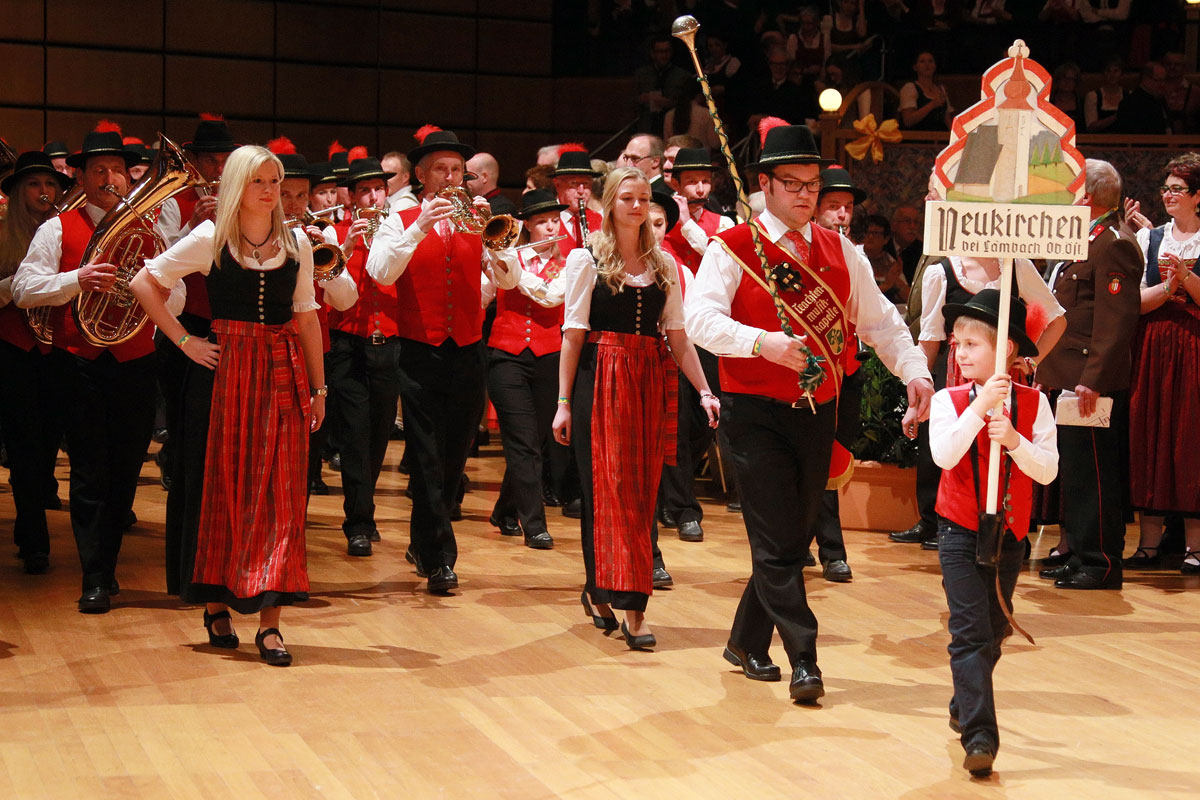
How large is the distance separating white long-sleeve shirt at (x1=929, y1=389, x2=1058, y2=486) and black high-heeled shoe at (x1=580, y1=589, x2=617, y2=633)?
1631 millimetres

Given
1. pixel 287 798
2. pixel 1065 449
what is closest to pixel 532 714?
pixel 287 798

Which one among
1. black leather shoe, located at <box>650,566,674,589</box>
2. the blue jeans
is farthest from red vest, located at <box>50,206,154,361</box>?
the blue jeans

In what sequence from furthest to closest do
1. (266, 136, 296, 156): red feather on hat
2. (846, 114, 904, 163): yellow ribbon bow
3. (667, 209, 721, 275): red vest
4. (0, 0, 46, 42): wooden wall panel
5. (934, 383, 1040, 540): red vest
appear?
(0, 0, 46, 42): wooden wall panel → (846, 114, 904, 163): yellow ribbon bow → (667, 209, 721, 275): red vest → (266, 136, 296, 156): red feather on hat → (934, 383, 1040, 540): red vest

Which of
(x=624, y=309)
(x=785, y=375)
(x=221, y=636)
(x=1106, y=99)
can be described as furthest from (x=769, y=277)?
(x=1106, y=99)

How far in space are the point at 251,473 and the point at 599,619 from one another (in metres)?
1.33

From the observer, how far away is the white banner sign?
3629 millimetres

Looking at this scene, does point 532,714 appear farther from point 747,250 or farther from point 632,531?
point 747,250

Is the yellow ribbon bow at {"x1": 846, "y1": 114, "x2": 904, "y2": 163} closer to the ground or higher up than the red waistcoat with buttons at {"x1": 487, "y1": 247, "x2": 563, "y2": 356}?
higher up

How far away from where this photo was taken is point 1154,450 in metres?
6.16

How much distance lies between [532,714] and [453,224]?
2.31 metres

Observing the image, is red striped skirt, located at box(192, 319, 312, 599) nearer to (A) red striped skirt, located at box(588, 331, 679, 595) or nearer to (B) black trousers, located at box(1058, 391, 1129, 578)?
(A) red striped skirt, located at box(588, 331, 679, 595)

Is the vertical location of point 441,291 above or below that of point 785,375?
above

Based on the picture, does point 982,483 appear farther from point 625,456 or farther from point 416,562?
point 416,562

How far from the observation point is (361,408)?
6.32 m
